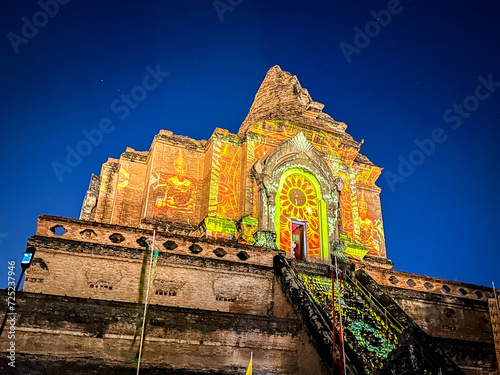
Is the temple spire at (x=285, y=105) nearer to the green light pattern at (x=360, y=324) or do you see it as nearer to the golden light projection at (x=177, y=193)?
the golden light projection at (x=177, y=193)

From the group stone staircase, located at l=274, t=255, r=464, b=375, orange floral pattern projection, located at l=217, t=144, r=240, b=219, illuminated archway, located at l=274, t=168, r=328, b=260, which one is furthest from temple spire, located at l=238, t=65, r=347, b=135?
stone staircase, located at l=274, t=255, r=464, b=375

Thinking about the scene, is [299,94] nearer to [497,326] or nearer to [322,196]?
[322,196]

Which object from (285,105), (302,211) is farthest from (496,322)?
(285,105)

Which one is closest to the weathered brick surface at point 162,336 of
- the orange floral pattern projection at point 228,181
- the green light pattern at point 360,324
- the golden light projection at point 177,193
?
the green light pattern at point 360,324

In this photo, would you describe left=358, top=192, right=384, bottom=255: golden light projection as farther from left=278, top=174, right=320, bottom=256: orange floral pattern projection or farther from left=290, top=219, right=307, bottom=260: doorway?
left=278, top=174, right=320, bottom=256: orange floral pattern projection

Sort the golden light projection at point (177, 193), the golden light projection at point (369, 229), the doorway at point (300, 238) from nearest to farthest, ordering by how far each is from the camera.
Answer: the doorway at point (300, 238), the golden light projection at point (177, 193), the golden light projection at point (369, 229)

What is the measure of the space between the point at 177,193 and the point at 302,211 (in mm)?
5001

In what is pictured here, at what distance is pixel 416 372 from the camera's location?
8.45m

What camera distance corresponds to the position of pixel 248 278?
1239 cm

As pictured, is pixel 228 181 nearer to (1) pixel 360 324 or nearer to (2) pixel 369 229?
(2) pixel 369 229

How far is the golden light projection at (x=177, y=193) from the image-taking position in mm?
17859

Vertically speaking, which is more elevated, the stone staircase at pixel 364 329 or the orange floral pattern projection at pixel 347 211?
the orange floral pattern projection at pixel 347 211

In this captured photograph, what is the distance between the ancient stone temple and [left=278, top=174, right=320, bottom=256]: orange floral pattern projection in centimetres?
5

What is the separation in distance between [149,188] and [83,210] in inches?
315
